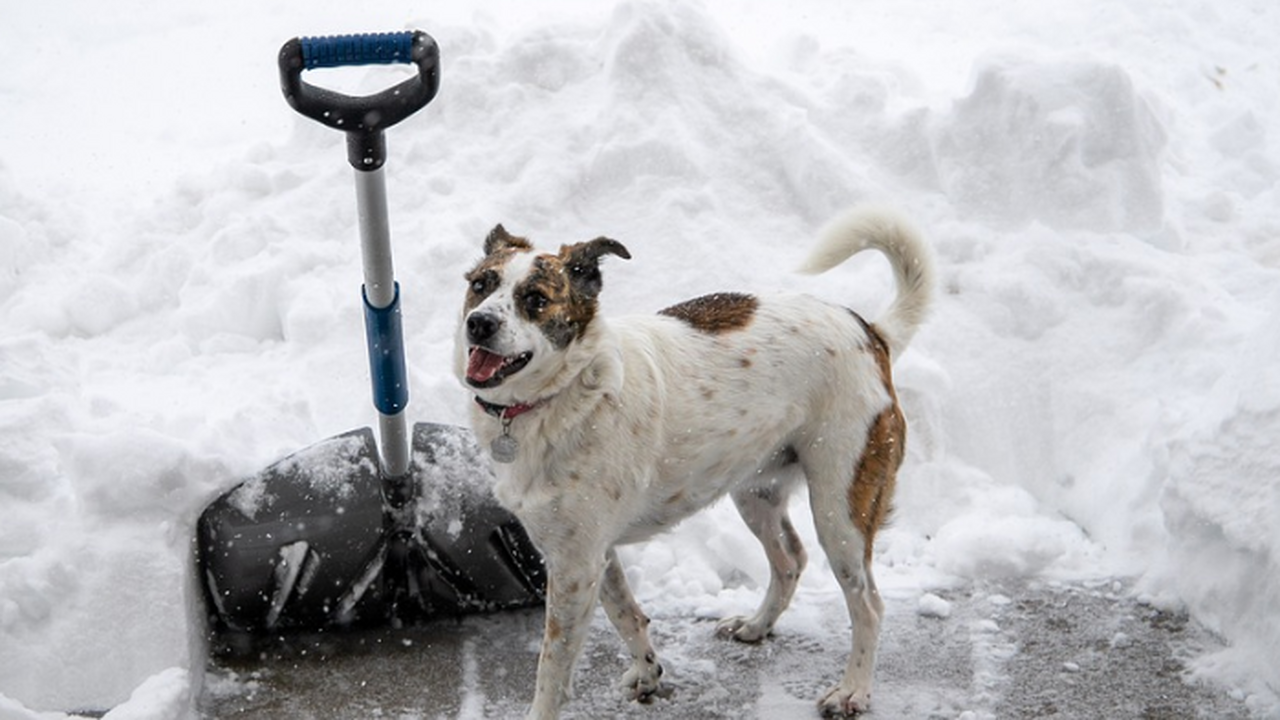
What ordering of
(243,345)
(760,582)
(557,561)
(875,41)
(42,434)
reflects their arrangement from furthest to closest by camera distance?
(875,41)
(243,345)
(760,582)
(42,434)
(557,561)

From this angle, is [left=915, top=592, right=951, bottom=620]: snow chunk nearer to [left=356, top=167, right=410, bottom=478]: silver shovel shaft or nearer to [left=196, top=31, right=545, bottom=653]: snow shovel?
[left=196, top=31, right=545, bottom=653]: snow shovel

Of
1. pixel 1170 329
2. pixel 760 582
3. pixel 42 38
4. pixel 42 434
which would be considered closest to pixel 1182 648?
pixel 760 582

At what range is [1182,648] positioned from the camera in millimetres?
3715

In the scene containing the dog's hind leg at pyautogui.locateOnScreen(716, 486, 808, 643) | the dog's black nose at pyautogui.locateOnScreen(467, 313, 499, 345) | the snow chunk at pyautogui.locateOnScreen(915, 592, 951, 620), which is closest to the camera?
the dog's black nose at pyautogui.locateOnScreen(467, 313, 499, 345)

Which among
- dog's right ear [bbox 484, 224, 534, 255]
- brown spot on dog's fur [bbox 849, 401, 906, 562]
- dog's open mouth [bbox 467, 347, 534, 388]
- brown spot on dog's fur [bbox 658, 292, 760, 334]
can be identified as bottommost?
brown spot on dog's fur [bbox 849, 401, 906, 562]

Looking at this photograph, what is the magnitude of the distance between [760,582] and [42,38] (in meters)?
6.53

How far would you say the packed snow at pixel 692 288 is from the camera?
3.62 m

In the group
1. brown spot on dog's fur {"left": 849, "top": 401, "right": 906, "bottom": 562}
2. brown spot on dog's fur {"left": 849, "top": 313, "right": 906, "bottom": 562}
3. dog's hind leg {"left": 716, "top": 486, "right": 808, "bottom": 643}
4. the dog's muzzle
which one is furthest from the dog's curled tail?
the dog's muzzle

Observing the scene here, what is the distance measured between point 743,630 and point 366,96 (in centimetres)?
182

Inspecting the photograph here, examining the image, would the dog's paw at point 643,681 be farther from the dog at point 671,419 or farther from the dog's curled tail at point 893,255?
the dog's curled tail at point 893,255

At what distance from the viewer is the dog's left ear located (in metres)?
3.13

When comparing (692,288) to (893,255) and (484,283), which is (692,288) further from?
(484,283)

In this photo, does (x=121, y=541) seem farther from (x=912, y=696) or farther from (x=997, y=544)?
(x=997, y=544)

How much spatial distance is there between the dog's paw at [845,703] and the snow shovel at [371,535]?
2.94ft
